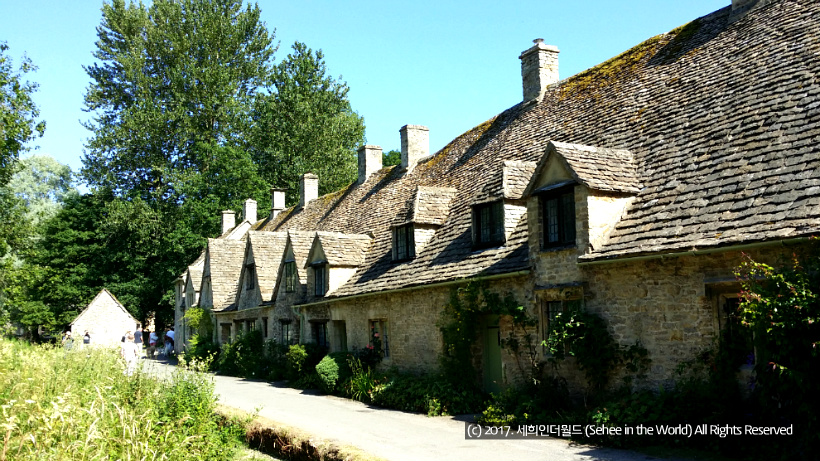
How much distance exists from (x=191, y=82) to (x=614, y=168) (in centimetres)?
4178

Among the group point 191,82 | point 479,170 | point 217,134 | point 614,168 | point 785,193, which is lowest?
point 785,193

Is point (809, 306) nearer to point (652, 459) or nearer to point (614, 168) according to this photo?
point (652, 459)

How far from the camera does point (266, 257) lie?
1230 inches

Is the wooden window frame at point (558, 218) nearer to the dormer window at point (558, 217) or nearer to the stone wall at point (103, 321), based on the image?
the dormer window at point (558, 217)

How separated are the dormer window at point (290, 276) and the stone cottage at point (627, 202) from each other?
3417 millimetres

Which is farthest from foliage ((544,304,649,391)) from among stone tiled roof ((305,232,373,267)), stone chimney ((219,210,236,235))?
stone chimney ((219,210,236,235))

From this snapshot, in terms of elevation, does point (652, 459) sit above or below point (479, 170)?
below

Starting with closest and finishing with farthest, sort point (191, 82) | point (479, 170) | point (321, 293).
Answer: point (479, 170) < point (321, 293) < point (191, 82)

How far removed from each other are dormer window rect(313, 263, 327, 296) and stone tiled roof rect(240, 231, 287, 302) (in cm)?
527

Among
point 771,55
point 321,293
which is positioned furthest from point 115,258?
point 771,55

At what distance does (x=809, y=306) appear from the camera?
891cm

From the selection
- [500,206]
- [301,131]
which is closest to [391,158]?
[301,131]

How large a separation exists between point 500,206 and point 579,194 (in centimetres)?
351

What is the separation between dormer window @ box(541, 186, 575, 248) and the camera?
540 inches
